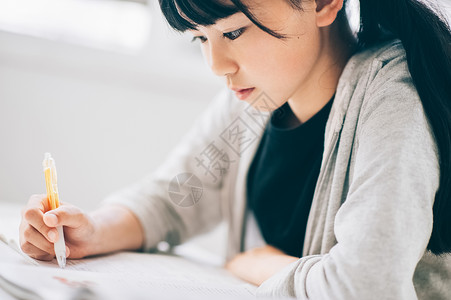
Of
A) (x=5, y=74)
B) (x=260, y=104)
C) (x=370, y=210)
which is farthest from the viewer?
(x=5, y=74)

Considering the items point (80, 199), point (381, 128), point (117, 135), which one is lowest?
point (80, 199)

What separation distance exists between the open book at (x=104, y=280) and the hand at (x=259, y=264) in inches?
1.3

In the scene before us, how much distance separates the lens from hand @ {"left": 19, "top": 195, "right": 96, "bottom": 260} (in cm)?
60

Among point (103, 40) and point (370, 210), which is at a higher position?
point (103, 40)

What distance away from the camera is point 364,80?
62 cm

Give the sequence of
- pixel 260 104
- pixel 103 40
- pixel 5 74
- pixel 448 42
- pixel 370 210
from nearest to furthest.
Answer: pixel 370 210, pixel 448 42, pixel 260 104, pixel 5 74, pixel 103 40

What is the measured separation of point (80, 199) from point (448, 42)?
93cm

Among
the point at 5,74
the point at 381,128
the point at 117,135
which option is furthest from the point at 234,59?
the point at 5,74

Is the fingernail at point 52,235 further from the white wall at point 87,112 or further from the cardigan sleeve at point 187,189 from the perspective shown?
the white wall at point 87,112

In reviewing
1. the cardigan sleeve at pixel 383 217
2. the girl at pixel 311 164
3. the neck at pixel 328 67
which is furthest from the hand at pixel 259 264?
the neck at pixel 328 67

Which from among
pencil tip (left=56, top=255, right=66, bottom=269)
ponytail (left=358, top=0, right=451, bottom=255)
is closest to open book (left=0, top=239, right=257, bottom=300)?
pencil tip (left=56, top=255, right=66, bottom=269)

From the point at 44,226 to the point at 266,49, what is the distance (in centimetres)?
37

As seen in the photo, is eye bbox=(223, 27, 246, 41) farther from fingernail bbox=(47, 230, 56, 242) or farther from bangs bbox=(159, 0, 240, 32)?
fingernail bbox=(47, 230, 56, 242)

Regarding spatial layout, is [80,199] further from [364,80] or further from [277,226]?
[364,80]
